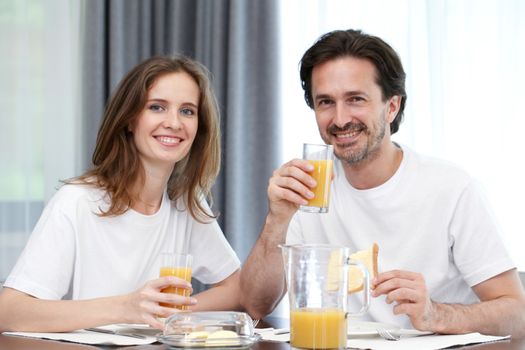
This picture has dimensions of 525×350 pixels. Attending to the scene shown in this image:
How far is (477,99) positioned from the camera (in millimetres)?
3408

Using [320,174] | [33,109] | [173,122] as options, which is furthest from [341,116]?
[33,109]

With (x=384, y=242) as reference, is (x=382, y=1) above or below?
above

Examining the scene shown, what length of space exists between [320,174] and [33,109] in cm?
220

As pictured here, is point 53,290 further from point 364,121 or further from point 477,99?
point 477,99

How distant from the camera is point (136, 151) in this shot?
248 cm

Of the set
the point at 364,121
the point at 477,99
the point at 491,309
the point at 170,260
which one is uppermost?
the point at 477,99

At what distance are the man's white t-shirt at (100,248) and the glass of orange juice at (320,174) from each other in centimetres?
59

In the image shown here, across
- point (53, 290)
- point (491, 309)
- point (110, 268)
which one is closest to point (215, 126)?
point (110, 268)

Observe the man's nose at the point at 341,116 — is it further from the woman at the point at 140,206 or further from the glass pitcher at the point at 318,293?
the glass pitcher at the point at 318,293

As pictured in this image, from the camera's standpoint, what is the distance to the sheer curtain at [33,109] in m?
3.74

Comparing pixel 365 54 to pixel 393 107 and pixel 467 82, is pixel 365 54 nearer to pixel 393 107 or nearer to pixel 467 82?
pixel 393 107

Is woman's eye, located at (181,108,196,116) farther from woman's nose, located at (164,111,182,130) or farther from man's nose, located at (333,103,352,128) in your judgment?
man's nose, located at (333,103,352,128)

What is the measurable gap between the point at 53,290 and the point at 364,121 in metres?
1.04

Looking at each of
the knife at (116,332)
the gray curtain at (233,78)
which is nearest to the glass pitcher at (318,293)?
the knife at (116,332)
